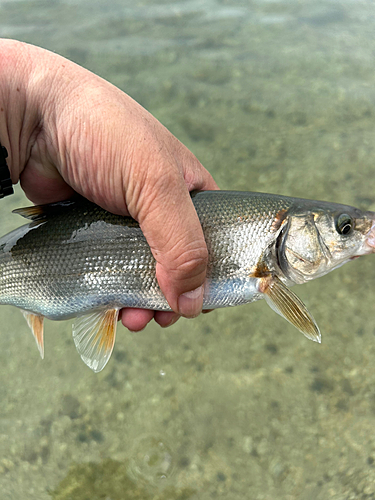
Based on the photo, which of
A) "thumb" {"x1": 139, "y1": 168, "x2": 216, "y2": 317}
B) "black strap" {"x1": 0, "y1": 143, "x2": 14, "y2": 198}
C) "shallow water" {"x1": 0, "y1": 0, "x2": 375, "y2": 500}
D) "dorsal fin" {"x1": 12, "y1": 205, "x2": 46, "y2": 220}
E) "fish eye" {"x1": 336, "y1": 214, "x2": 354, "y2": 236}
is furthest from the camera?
"shallow water" {"x1": 0, "y1": 0, "x2": 375, "y2": 500}

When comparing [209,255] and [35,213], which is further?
[35,213]

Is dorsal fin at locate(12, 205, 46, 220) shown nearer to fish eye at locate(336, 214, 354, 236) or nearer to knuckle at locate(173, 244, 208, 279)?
knuckle at locate(173, 244, 208, 279)

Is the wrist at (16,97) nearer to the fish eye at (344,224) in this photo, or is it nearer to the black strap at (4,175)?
the black strap at (4,175)

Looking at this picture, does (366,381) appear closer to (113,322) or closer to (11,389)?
(113,322)

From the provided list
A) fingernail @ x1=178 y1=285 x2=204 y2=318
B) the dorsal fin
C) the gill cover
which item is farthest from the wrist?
the gill cover

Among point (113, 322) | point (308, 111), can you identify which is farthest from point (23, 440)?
point (308, 111)

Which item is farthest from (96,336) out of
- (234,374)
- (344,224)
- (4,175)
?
(344,224)

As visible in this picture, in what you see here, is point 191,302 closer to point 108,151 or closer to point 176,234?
point 176,234
